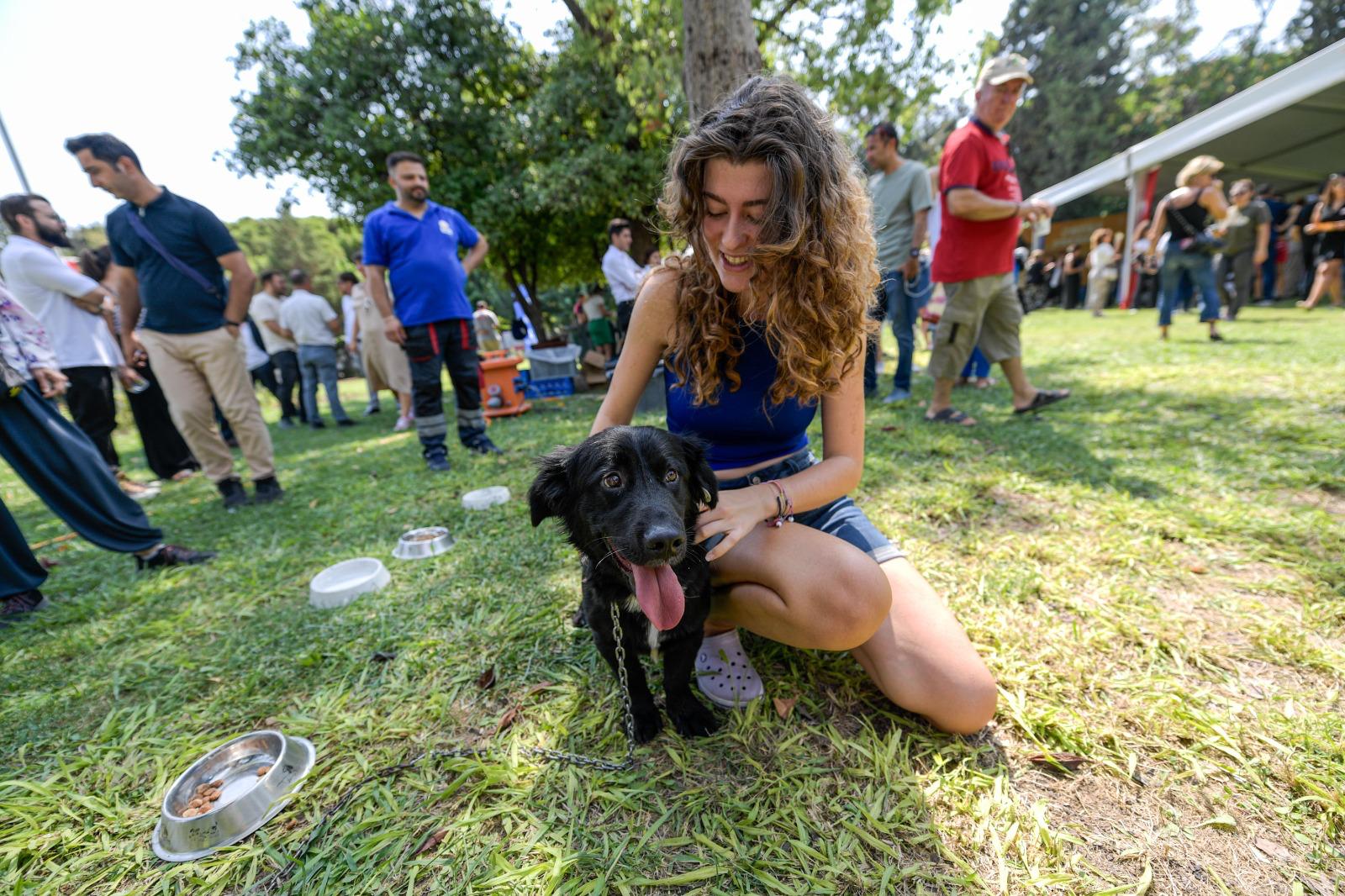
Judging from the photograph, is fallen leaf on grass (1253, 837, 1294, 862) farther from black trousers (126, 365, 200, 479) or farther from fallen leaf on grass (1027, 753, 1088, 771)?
black trousers (126, 365, 200, 479)

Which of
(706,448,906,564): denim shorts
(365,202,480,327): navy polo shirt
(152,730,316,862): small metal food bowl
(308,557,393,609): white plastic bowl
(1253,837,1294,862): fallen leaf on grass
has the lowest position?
(1253,837,1294,862): fallen leaf on grass

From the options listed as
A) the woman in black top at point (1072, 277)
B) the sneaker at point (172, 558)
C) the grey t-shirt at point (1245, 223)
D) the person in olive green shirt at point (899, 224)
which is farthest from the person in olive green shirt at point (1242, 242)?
the sneaker at point (172, 558)

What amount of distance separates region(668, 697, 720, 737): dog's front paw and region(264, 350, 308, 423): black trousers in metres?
9.23

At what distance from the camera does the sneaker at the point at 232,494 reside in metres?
4.59

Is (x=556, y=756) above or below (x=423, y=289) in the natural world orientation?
below

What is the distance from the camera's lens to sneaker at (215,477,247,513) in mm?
4594

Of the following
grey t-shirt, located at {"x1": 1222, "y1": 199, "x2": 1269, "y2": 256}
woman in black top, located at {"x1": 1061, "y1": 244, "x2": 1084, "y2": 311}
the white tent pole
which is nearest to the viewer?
grey t-shirt, located at {"x1": 1222, "y1": 199, "x2": 1269, "y2": 256}

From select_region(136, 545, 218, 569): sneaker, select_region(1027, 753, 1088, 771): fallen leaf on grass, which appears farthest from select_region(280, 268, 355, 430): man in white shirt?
select_region(1027, 753, 1088, 771): fallen leaf on grass

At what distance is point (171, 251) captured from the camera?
3820 mm

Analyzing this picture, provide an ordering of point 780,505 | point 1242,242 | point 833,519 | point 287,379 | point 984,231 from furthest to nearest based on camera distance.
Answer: point 1242,242 < point 287,379 < point 984,231 < point 833,519 < point 780,505

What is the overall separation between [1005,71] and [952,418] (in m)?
2.83

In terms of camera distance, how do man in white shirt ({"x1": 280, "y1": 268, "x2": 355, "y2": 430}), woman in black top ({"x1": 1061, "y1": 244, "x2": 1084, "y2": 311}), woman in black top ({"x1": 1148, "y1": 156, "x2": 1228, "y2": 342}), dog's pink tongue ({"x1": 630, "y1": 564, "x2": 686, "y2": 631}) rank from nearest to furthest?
dog's pink tongue ({"x1": 630, "y1": 564, "x2": 686, "y2": 631}), woman in black top ({"x1": 1148, "y1": 156, "x2": 1228, "y2": 342}), man in white shirt ({"x1": 280, "y1": 268, "x2": 355, "y2": 430}), woman in black top ({"x1": 1061, "y1": 244, "x2": 1084, "y2": 311})

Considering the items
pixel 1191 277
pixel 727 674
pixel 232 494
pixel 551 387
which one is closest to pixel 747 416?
pixel 727 674

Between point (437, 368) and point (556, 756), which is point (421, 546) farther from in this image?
point (437, 368)
